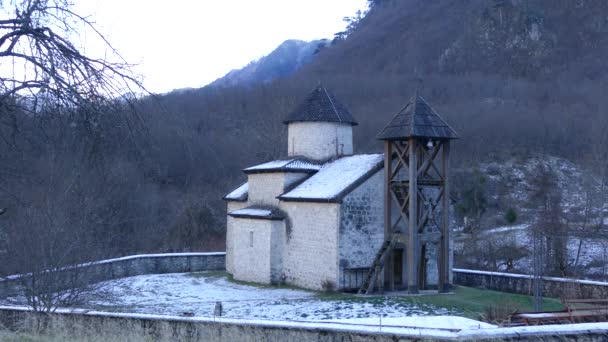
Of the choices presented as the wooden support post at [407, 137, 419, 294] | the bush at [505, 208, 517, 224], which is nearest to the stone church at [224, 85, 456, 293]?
the wooden support post at [407, 137, 419, 294]

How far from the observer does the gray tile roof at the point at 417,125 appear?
2131 centimetres

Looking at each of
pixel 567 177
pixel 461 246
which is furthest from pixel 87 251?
pixel 567 177

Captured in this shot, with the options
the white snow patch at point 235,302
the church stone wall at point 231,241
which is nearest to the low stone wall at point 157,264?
the white snow patch at point 235,302

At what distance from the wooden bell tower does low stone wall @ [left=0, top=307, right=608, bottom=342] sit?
976 cm

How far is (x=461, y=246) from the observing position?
3269cm

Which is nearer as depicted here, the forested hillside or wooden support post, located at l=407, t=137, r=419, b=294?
the forested hillside

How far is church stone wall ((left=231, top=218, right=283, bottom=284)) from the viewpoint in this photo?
77.9 ft

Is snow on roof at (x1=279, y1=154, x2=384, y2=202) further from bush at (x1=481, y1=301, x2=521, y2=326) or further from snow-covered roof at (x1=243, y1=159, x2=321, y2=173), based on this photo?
bush at (x1=481, y1=301, x2=521, y2=326)

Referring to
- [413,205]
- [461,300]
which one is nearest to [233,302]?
[413,205]

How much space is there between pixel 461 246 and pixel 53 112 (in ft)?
94.4

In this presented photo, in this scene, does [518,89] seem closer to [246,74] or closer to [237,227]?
[237,227]

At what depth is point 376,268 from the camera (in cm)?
2112

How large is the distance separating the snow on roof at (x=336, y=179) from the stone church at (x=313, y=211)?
1.3 inches

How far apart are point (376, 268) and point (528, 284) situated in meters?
4.95
